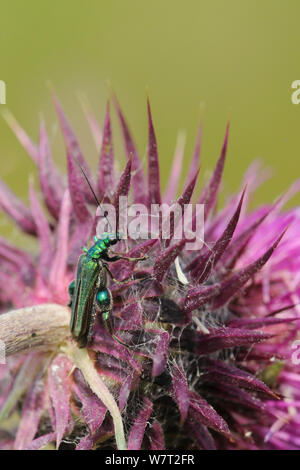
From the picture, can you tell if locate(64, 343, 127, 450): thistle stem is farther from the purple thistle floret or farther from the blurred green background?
the blurred green background

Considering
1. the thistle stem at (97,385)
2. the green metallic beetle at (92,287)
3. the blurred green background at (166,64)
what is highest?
the blurred green background at (166,64)

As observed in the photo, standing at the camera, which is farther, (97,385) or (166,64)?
(166,64)

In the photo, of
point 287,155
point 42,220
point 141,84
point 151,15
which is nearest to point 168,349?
point 42,220

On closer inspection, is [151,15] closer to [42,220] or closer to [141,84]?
[141,84]

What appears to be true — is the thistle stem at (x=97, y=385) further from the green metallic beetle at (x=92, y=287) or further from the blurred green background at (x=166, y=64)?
the blurred green background at (x=166, y=64)

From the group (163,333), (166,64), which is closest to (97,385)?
(163,333)

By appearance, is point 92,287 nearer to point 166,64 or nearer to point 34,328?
point 34,328

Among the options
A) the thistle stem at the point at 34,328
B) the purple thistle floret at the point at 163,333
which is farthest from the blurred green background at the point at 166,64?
the thistle stem at the point at 34,328
